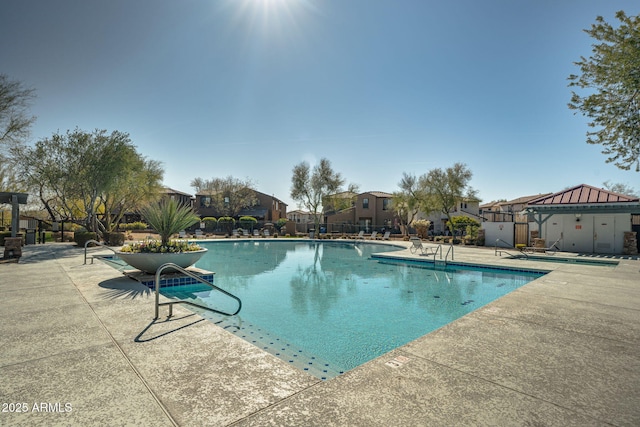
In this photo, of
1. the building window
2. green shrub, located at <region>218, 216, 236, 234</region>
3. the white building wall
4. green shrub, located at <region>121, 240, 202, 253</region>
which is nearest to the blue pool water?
green shrub, located at <region>121, 240, 202, 253</region>

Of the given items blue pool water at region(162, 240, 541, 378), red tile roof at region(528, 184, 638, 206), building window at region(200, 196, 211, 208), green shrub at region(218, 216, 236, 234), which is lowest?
blue pool water at region(162, 240, 541, 378)

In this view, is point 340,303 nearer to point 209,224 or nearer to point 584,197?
point 584,197

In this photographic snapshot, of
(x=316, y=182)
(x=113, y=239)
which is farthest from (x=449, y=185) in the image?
(x=113, y=239)

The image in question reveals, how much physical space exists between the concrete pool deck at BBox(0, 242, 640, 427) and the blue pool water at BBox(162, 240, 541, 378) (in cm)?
137

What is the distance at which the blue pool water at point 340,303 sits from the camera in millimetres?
4992

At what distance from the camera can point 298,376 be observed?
2.78 m

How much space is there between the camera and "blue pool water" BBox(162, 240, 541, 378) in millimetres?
4992

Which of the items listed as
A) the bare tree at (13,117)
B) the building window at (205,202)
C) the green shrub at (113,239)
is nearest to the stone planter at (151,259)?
the green shrub at (113,239)

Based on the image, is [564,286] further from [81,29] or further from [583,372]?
[81,29]

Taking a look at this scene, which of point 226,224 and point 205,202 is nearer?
point 226,224

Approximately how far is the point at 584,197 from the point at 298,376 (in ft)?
69.2

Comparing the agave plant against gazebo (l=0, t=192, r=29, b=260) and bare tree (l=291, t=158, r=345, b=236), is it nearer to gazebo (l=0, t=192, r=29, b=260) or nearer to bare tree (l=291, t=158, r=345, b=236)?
gazebo (l=0, t=192, r=29, b=260)

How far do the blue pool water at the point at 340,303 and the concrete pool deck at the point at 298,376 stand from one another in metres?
1.37

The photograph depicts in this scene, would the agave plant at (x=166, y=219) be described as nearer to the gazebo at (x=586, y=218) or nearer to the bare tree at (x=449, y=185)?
the gazebo at (x=586, y=218)
